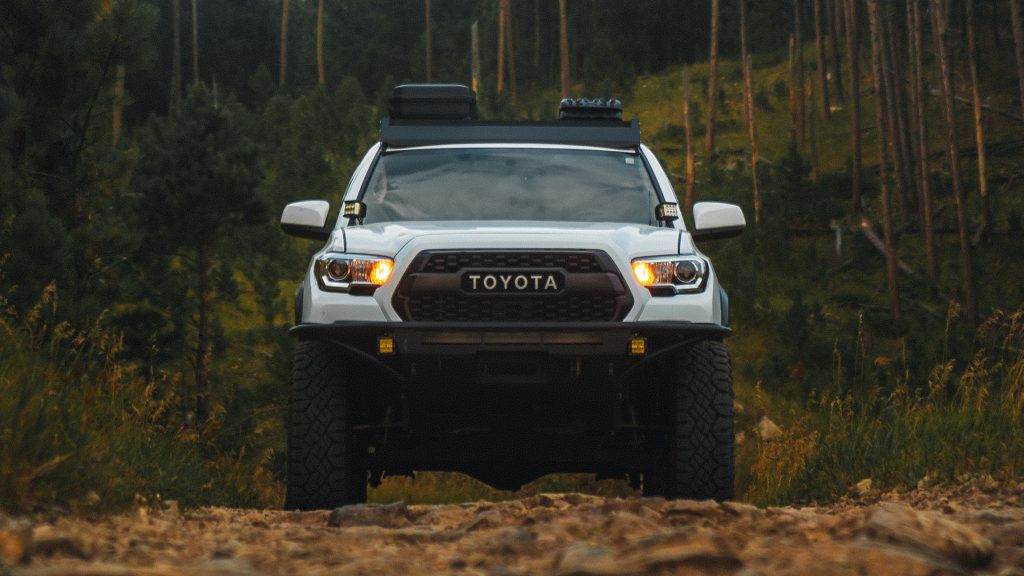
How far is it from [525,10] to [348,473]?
73.9 m

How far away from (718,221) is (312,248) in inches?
882

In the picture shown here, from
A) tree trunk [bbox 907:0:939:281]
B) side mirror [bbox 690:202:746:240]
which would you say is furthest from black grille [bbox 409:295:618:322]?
tree trunk [bbox 907:0:939:281]

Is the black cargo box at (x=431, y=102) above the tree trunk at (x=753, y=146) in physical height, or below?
below

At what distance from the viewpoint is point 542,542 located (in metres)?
5.03

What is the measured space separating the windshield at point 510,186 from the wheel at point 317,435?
3.85ft

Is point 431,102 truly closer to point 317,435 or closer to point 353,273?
point 353,273

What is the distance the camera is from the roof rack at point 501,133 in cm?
871

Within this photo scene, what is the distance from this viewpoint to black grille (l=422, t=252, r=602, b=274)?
6852mm

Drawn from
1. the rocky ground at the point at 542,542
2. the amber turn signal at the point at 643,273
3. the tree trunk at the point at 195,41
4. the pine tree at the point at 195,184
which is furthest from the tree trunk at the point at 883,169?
the tree trunk at the point at 195,41

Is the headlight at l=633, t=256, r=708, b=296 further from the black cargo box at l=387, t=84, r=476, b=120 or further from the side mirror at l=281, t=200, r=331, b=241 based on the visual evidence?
the black cargo box at l=387, t=84, r=476, b=120

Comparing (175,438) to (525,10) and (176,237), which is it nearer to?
(176,237)

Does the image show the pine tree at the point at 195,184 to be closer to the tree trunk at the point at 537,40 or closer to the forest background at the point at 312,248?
the forest background at the point at 312,248

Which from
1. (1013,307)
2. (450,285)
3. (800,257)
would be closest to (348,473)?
(450,285)

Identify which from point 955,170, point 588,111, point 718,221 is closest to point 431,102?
point 588,111
